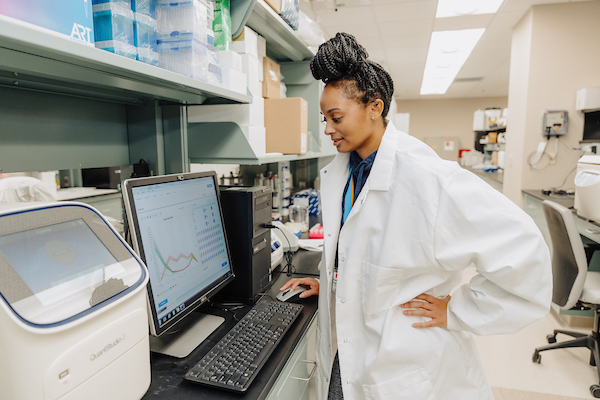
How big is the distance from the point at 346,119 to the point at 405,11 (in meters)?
3.26

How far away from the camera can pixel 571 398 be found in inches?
83.8

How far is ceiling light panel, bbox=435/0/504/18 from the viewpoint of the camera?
3.55 meters

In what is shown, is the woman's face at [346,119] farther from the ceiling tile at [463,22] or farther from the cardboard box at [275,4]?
the ceiling tile at [463,22]

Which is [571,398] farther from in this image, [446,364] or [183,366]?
[183,366]

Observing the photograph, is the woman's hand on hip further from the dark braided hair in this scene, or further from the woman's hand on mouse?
the dark braided hair

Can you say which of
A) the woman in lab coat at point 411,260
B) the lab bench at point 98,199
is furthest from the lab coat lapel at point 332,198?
the lab bench at point 98,199

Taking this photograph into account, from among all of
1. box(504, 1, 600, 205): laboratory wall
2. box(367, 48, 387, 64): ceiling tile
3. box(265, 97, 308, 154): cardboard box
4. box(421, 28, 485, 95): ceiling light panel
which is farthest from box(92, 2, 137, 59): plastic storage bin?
box(367, 48, 387, 64): ceiling tile

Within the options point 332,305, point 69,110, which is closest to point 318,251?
point 332,305

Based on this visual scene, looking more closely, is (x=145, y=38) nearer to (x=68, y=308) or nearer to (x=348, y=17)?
(x=68, y=308)

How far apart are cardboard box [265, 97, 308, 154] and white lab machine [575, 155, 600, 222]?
191cm

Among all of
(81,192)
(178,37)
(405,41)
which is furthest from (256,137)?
(405,41)

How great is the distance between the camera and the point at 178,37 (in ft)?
3.44

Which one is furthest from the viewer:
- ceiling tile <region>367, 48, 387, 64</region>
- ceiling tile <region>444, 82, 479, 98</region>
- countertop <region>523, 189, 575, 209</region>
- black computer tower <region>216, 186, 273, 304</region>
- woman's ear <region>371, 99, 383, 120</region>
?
ceiling tile <region>444, 82, 479, 98</region>

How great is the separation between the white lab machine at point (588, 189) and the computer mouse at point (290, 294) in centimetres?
208
